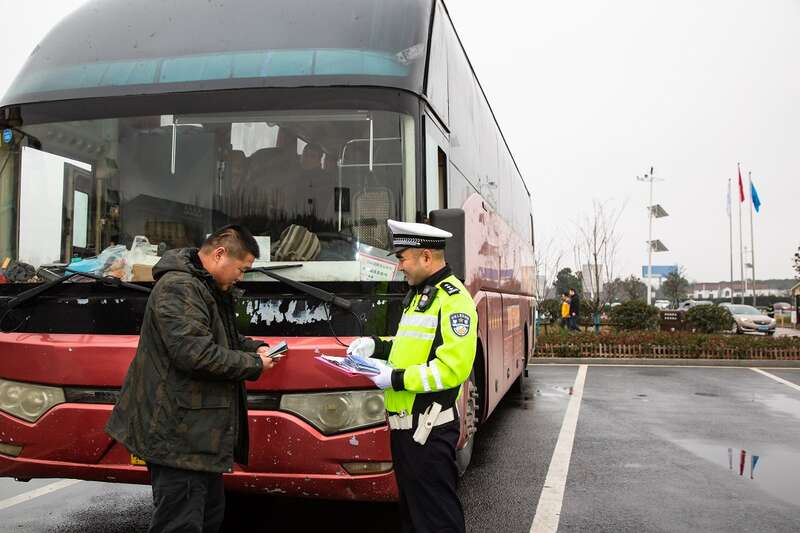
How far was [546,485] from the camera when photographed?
5.54m

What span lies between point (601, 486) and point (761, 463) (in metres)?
1.96

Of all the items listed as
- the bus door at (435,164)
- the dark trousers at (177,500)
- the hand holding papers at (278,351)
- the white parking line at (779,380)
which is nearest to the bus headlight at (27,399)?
the dark trousers at (177,500)

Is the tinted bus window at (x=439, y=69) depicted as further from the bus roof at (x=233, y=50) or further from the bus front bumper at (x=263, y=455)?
the bus front bumper at (x=263, y=455)

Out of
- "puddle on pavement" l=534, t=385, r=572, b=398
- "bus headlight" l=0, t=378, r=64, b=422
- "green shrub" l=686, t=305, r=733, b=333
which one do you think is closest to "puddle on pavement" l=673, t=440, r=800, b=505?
"puddle on pavement" l=534, t=385, r=572, b=398

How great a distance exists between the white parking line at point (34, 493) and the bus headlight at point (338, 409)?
2.93 meters

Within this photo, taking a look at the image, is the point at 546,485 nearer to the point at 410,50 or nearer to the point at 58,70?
the point at 410,50

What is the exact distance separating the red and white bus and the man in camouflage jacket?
0.55 m

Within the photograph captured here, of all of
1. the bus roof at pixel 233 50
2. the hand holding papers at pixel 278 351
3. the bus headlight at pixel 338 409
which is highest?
the bus roof at pixel 233 50

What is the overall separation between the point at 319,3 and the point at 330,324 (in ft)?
6.65

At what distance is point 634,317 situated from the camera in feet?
76.4

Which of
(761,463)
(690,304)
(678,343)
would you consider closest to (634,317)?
(678,343)

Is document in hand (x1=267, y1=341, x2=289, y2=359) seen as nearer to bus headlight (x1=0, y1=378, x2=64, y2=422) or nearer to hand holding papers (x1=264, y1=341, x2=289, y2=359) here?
hand holding papers (x1=264, y1=341, x2=289, y2=359)

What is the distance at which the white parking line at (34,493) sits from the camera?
16.5 ft

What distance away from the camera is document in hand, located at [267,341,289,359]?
3182 millimetres
